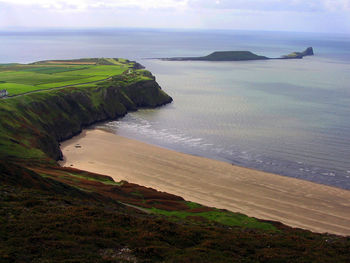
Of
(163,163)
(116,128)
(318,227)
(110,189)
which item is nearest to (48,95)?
(116,128)

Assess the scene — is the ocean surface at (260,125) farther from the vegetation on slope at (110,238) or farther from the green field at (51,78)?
the vegetation on slope at (110,238)

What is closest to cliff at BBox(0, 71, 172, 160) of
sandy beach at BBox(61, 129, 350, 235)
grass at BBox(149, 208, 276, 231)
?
sandy beach at BBox(61, 129, 350, 235)

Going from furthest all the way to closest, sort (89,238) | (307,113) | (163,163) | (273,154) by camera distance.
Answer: (307,113)
(273,154)
(163,163)
(89,238)

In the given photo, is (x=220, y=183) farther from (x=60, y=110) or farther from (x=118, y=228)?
(x=60, y=110)

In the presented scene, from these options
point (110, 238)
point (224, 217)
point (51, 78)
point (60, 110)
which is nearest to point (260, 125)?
point (60, 110)

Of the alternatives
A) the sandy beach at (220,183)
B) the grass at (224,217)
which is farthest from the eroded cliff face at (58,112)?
the grass at (224,217)

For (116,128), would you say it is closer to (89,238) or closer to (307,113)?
(307,113)

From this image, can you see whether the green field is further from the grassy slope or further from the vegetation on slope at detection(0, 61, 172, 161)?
the grassy slope
